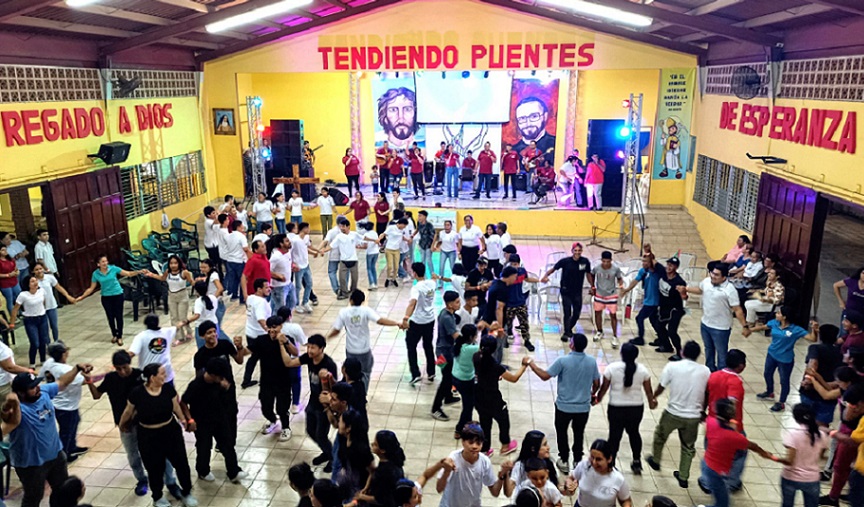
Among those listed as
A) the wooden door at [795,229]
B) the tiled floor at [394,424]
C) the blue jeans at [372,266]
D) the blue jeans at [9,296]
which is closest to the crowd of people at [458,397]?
the tiled floor at [394,424]

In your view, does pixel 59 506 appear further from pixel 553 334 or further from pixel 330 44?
pixel 330 44

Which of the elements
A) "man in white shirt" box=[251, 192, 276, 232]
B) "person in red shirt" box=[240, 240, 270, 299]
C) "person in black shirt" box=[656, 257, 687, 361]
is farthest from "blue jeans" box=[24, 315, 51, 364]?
"person in black shirt" box=[656, 257, 687, 361]

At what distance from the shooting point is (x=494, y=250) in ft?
33.5

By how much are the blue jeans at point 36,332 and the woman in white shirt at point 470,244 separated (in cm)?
612

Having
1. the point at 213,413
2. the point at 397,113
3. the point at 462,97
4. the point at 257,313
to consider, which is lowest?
the point at 213,413

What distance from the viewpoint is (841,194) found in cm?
823

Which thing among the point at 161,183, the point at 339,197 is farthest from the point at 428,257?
the point at 161,183

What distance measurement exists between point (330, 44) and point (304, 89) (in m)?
5.08

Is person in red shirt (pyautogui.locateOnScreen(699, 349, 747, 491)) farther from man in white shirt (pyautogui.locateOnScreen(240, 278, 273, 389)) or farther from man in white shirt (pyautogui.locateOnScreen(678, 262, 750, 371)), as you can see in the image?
man in white shirt (pyautogui.locateOnScreen(240, 278, 273, 389))

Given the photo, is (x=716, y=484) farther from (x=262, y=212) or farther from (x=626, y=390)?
(x=262, y=212)

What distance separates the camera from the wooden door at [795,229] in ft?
29.6

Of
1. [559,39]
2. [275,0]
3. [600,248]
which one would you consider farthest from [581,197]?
[275,0]

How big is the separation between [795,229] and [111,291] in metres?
10.0

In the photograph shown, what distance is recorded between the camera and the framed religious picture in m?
16.2
